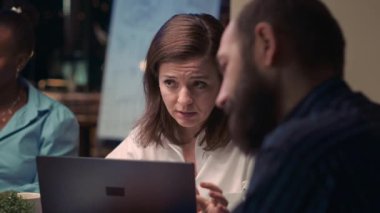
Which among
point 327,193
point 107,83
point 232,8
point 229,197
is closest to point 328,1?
point 232,8

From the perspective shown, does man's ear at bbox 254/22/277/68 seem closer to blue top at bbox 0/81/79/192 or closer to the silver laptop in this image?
the silver laptop

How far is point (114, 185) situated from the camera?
1.48 m

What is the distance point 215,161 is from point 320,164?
1002 mm

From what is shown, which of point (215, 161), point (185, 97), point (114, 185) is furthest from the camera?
point (215, 161)

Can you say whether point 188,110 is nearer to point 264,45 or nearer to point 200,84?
point 200,84

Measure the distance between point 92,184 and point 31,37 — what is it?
1.02 m

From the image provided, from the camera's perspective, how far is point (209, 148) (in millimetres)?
2000

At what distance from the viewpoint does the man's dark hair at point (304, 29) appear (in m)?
1.09

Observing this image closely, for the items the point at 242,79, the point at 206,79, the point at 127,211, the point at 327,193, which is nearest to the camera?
the point at 327,193

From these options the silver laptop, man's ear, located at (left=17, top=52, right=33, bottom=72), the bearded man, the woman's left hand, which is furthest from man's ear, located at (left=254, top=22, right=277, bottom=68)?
man's ear, located at (left=17, top=52, right=33, bottom=72)

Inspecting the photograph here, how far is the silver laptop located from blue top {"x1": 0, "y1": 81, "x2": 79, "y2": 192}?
2.24ft

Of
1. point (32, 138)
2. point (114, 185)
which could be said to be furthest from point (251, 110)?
point (32, 138)

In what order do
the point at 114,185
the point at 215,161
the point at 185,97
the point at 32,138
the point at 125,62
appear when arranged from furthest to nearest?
the point at 125,62 < the point at 32,138 < the point at 215,161 < the point at 185,97 < the point at 114,185

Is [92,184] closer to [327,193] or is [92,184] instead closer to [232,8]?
[327,193]
